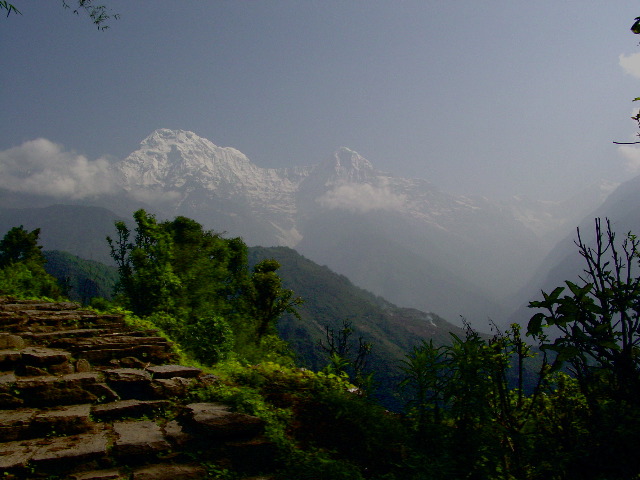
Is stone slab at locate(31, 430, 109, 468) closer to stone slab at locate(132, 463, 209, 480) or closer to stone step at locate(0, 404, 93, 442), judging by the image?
stone step at locate(0, 404, 93, 442)

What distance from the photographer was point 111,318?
1347 centimetres

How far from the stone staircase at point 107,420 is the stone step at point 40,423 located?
15mm

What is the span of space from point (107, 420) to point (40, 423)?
1.09 meters

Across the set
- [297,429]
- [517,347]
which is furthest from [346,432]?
[517,347]

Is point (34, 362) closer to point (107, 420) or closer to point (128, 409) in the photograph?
point (107, 420)

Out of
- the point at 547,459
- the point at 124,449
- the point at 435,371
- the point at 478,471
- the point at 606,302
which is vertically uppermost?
the point at 606,302

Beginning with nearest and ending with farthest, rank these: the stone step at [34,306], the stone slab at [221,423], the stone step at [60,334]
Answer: the stone slab at [221,423]
the stone step at [60,334]
the stone step at [34,306]

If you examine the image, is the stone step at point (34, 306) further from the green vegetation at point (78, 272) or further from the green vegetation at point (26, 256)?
the green vegetation at point (78, 272)

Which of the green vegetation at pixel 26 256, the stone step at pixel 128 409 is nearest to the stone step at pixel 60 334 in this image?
the stone step at pixel 128 409

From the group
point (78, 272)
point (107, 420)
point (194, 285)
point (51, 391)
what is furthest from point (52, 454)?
point (78, 272)

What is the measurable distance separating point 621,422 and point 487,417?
1719 mm

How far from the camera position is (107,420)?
7.20 meters

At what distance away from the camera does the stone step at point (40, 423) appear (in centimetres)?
621

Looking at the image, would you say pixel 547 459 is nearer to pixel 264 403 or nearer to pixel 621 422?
pixel 621 422
